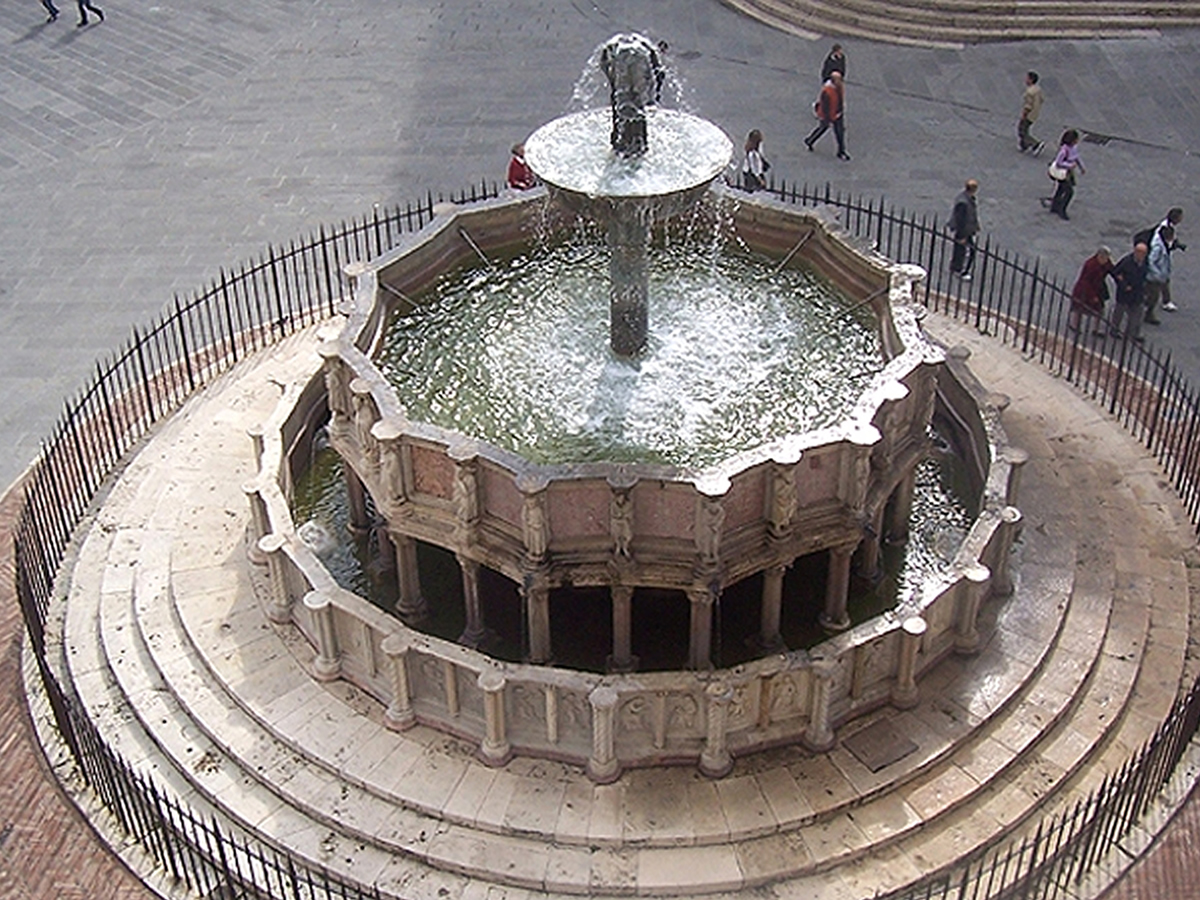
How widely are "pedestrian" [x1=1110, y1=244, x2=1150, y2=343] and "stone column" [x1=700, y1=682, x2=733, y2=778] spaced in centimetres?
912

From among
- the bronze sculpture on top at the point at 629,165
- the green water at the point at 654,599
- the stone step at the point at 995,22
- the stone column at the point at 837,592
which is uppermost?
the bronze sculpture on top at the point at 629,165

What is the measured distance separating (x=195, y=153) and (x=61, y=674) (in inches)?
536

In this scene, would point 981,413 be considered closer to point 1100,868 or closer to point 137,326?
point 1100,868

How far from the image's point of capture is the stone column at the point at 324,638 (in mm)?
12836

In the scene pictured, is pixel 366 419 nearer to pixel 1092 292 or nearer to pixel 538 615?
pixel 538 615

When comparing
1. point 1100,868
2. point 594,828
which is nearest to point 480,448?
point 594,828

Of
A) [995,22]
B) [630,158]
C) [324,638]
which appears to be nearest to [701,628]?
[324,638]

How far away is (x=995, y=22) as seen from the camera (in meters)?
28.4

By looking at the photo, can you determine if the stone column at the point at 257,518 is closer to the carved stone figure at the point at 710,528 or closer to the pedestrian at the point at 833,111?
the carved stone figure at the point at 710,528

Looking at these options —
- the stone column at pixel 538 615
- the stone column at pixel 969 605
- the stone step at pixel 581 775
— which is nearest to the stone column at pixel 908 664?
the stone step at pixel 581 775

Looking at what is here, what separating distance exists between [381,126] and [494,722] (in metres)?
16.4

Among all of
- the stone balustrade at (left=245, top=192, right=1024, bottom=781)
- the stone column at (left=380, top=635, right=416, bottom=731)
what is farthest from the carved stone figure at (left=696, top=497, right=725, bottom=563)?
the stone column at (left=380, top=635, right=416, bottom=731)

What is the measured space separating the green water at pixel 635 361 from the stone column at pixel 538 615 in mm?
1600

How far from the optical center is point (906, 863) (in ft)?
38.6
